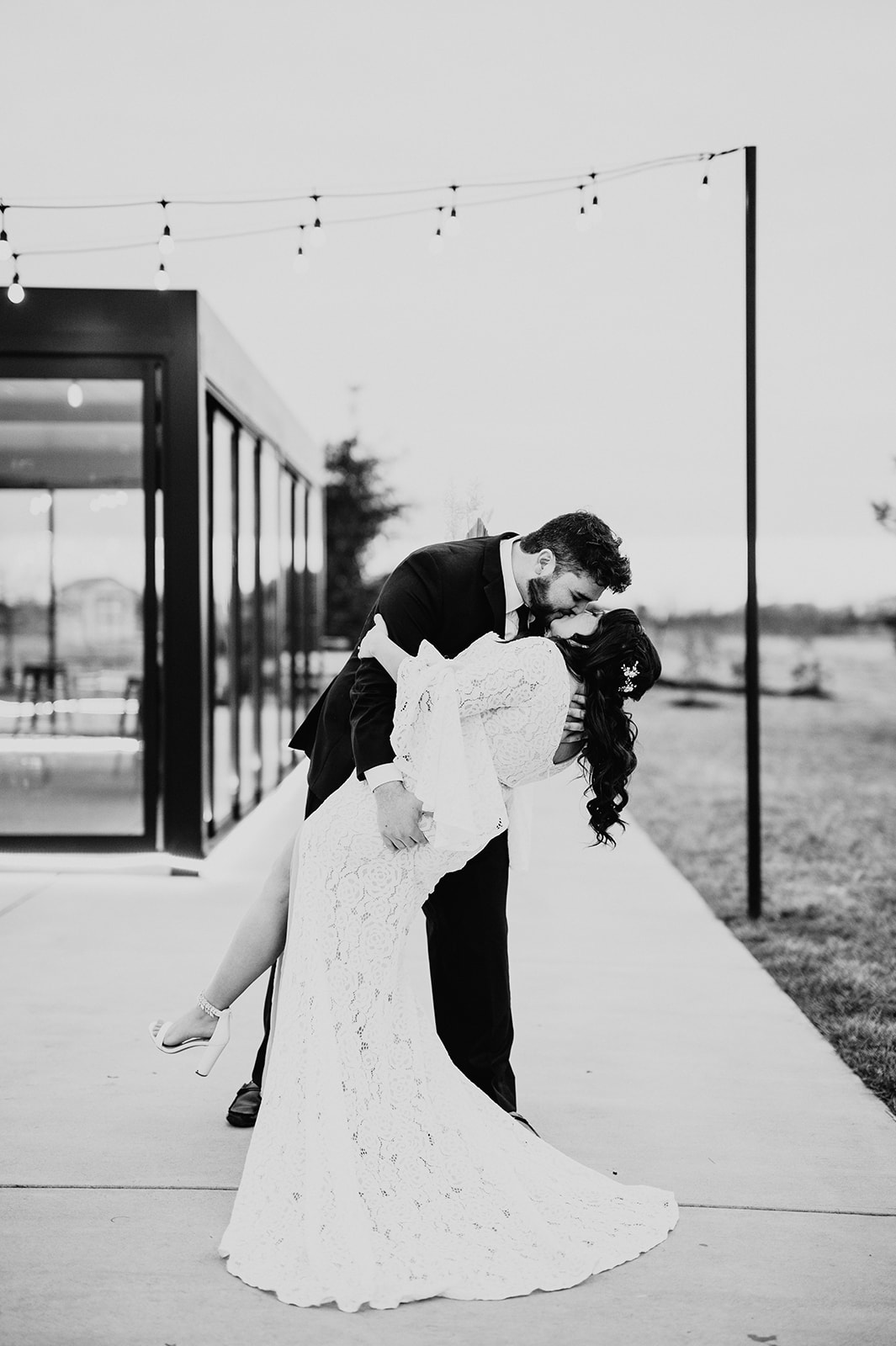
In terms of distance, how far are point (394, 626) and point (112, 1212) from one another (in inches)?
55.2

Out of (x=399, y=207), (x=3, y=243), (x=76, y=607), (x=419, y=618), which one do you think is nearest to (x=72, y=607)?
(x=76, y=607)

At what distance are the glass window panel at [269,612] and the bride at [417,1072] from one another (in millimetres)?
6673

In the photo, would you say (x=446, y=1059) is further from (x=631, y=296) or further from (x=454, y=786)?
(x=631, y=296)

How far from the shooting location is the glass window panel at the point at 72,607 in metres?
7.16

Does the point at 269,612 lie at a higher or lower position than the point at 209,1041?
higher

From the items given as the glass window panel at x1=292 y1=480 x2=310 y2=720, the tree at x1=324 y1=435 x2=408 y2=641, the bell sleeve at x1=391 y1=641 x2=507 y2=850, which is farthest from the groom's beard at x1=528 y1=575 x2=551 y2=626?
the tree at x1=324 y1=435 x2=408 y2=641

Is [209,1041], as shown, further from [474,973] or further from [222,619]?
[222,619]

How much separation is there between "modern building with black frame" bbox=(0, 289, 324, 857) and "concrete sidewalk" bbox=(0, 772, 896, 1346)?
4.12 feet

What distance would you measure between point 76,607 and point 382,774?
5.65 m

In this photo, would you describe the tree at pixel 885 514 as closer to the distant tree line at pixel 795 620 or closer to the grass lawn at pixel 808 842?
the grass lawn at pixel 808 842

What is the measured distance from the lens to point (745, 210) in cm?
627

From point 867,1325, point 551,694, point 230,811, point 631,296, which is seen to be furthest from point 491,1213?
point 631,296

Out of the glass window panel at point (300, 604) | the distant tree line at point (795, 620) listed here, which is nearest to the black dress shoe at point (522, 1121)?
the glass window panel at point (300, 604)

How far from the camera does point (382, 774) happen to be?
2.72m
